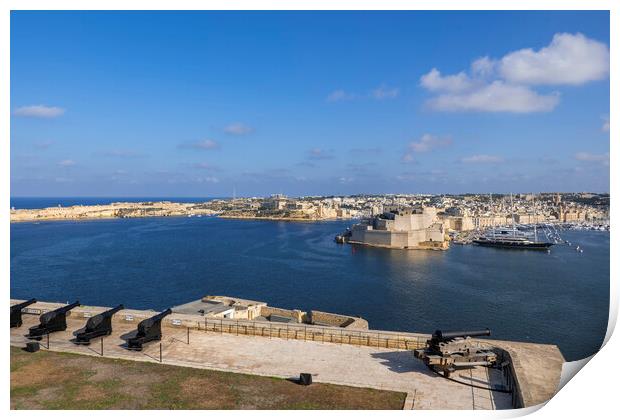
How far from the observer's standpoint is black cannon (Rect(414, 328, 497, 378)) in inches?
344

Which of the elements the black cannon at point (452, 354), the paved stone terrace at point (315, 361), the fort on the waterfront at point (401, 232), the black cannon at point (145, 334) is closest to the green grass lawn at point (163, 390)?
the paved stone terrace at point (315, 361)

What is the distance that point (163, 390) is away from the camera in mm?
7895

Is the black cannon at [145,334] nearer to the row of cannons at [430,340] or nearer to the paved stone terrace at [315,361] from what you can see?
the row of cannons at [430,340]

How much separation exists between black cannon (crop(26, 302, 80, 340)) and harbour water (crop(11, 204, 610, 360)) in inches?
543

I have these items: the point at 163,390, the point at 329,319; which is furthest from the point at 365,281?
the point at 163,390

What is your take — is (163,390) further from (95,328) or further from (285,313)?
(285,313)

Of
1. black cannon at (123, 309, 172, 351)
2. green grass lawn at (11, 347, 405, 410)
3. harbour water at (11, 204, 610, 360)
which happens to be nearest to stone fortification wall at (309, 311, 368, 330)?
harbour water at (11, 204, 610, 360)

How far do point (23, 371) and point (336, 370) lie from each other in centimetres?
602

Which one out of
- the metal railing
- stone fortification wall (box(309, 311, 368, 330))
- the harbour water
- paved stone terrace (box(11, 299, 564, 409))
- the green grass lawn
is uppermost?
the metal railing

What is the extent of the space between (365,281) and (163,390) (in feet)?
89.0

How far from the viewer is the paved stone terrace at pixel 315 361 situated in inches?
311

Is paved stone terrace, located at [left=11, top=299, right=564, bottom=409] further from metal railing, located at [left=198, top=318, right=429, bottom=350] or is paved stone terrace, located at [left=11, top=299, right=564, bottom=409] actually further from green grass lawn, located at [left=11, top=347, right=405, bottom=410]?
green grass lawn, located at [left=11, top=347, right=405, bottom=410]

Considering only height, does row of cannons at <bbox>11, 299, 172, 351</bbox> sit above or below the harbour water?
above
